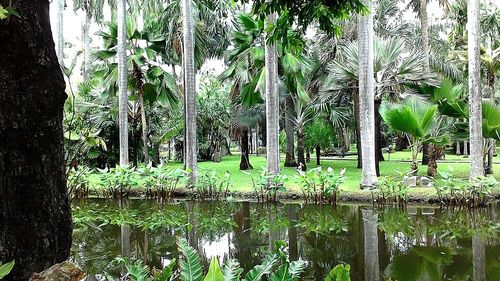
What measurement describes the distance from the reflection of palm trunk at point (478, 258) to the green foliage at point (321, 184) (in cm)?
407

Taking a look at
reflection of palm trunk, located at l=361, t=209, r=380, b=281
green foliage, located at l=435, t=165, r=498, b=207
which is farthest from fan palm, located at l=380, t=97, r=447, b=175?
reflection of palm trunk, located at l=361, t=209, r=380, b=281

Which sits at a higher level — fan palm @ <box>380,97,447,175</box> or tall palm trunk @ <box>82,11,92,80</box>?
tall palm trunk @ <box>82,11,92,80</box>

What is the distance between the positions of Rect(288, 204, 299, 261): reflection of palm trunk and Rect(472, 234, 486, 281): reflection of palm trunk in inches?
89.6

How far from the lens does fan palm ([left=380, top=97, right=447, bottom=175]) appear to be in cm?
1229

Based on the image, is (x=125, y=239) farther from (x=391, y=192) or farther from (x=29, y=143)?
(x=391, y=192)

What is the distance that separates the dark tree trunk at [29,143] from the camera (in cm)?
216

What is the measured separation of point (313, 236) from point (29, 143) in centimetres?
630

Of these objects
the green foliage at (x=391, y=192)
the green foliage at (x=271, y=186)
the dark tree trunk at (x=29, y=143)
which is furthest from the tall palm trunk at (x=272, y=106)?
the dark tree trunk at (x=29, y=143)

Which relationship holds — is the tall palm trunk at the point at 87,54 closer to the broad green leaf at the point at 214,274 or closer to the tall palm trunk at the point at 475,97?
the tall palm trunk at the point at 475,97

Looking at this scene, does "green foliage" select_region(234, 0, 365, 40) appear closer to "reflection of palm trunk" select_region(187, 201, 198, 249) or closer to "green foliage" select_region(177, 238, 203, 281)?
"green foliage" select_region(177, 238, 203, 281)

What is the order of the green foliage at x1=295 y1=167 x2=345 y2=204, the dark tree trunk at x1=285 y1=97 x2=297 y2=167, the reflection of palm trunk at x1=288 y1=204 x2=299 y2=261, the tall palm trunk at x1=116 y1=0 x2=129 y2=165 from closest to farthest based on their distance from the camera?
the reflection of palm trunk at x1=288 y1=204 x2=299 y2=261 < the green foliage at x1=295 y1=167 x2=345 y2=204 < the tall palm trunk at x1=116 y1=0 x2=129 y2=165 < the dark tree trunk at x1=285 y1=97 x2=297 y2=167

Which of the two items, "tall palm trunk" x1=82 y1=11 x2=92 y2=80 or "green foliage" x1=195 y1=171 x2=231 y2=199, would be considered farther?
"tall palm trunk" x1=82 y1=11 x2=92 y2=80

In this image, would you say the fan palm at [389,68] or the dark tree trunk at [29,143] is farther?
the fan palm at [389,68]

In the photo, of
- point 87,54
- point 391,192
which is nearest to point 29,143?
point 391,192
